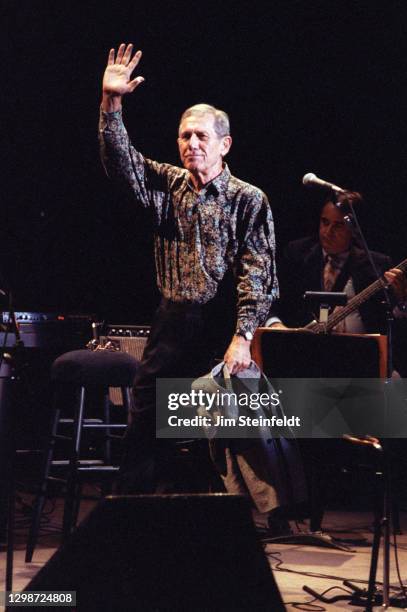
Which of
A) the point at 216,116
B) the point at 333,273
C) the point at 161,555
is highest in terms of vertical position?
the point at 216,116

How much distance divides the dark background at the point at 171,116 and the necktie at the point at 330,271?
50.1 inches

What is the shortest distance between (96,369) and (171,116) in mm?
3271

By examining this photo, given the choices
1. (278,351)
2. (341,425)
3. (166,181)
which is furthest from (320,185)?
(341,425)

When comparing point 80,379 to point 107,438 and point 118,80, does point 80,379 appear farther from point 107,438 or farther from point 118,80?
point 118,80

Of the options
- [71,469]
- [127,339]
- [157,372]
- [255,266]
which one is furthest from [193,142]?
[127,339]

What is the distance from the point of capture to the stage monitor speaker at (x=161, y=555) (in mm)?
1847

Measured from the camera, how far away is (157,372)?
314cm

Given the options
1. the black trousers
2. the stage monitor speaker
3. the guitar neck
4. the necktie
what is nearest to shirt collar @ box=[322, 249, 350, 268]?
the necktie

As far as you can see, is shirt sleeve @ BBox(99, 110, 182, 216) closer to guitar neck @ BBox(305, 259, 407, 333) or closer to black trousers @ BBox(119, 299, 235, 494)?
black trousers @ BBox(119, 299, 235, 494)

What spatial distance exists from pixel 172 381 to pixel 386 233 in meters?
3.56

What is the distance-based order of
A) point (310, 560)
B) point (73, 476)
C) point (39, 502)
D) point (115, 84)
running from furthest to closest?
1. point (310, 560)
2. point (39, 502)
3. point (73, 476)
4. point (115, 84)

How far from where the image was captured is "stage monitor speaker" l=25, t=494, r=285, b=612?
1847 millimetres

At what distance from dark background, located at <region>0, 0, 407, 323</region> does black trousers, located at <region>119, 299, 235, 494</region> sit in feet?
10.3

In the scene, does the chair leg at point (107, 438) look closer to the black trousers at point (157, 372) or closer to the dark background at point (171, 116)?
the black trousers at point (157, 372)
